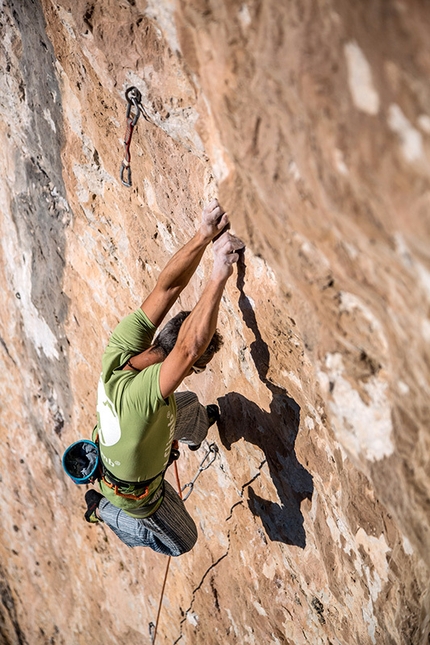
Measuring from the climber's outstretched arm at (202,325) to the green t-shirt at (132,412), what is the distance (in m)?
0.09

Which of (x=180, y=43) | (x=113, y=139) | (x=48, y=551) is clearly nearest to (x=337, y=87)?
(x=180, y=43)

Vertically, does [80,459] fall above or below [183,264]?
below

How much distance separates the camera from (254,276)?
2.10 meters

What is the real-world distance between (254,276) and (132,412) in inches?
29.2

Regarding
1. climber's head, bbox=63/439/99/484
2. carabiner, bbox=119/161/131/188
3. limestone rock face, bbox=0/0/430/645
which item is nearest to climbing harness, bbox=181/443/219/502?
limestone rock face, bbox=0/0/430/645

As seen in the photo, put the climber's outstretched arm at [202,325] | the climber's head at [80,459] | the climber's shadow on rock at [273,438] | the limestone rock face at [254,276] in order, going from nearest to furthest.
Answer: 1. the limestone rock face at [254,276]
2. the climber's outstretched arm at [202,325]
3. the climber's shadow on rock at [273,438]
4. the climber's head at [80,459]

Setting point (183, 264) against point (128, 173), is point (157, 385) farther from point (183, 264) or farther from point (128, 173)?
point (128, 173)

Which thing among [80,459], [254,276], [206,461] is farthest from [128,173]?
[206,461]

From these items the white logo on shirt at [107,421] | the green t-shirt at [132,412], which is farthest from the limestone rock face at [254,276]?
the white logo on shirt at [107,421]

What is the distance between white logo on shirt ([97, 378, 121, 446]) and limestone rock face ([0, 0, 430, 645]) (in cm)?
65

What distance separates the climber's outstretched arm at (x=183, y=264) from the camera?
2.11m

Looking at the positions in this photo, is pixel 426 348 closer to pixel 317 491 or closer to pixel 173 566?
pixel 317 491

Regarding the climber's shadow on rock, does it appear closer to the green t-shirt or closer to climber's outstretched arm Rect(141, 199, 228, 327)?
climber's outstretched arm Rect(141, 199, 228, 327)

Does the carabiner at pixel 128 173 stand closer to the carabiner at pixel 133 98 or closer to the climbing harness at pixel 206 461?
the carabiner at pixel 133 98
